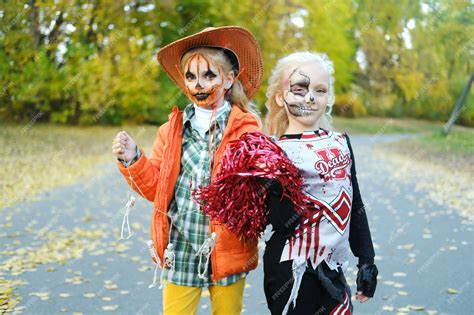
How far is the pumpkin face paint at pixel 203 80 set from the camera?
2.70m

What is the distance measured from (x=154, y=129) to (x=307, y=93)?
2439 centimetres

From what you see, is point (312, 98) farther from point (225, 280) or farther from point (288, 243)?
point (225, 280)

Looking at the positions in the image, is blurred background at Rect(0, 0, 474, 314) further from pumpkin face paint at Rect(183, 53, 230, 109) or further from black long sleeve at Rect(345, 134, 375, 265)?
pumpkin face paint at Rect(183, 53, 230, 109)

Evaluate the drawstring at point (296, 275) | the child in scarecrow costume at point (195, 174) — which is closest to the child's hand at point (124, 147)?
the child in scarecrow costume at point (195, 174)

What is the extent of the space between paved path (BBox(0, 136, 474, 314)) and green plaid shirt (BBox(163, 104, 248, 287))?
2.02 m

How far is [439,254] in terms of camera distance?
6117 mm

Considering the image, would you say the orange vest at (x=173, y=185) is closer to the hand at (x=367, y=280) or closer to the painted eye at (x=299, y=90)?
the painted eye at (x=299, y=90)

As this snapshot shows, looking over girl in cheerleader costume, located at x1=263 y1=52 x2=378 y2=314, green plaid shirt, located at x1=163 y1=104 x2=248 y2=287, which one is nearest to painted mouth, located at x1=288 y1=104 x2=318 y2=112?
girl in cheerleader costume, located at x1=263 y1=52 x2=378 y2=314

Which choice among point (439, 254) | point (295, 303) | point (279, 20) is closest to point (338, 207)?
point (295, 303)

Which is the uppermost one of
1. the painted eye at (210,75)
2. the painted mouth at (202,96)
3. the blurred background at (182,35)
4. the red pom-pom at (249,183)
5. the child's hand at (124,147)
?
the blurred background at (182,35)

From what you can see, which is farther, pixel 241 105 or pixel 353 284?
pixel 353 284

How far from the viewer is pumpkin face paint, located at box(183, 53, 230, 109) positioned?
8.86 feet

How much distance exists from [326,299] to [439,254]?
13.8 ft

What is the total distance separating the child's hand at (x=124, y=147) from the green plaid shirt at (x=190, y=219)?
0.26 m
